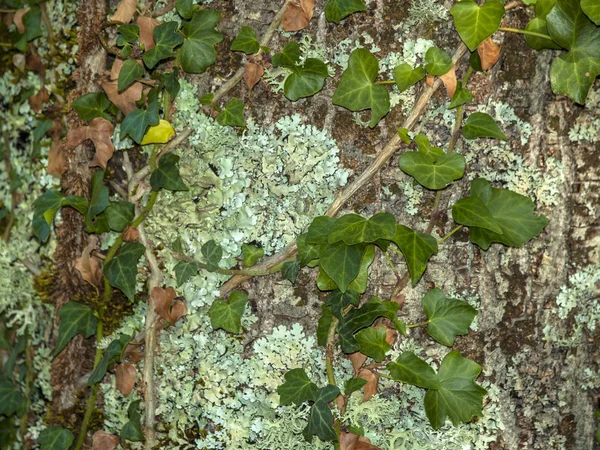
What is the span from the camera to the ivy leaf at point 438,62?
1.22 metres

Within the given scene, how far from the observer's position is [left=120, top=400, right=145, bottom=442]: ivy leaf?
1.38 metres

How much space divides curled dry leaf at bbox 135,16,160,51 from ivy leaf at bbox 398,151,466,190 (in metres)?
0.58

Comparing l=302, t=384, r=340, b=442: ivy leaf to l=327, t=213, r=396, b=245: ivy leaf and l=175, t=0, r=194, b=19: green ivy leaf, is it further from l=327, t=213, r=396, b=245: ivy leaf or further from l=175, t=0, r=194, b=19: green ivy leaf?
l=175, t=0, r=194, b=19: green ivy leaf

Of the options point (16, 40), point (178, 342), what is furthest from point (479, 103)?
point (16, 40)

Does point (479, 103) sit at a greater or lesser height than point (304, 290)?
greater

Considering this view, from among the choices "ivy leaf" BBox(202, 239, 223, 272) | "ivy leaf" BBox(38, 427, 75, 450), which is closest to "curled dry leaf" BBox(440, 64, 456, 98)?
"ivy leaf" BBox(202, 239, 223, 272)

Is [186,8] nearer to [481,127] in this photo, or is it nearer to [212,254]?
[212,254]

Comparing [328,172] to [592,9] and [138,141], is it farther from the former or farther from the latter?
[592,9]

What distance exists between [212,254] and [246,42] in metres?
0.43

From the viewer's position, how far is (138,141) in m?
1.33

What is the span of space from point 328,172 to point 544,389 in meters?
0.62

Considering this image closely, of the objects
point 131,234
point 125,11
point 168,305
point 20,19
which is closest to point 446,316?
point 168,305

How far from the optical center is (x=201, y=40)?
1.31 meters

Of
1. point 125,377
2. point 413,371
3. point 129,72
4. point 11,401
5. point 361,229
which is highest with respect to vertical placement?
point 129,72
